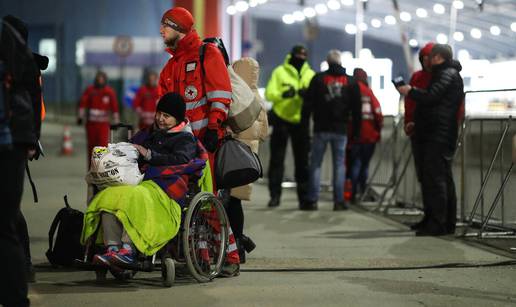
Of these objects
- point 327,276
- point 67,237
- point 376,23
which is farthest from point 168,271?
point 376,23

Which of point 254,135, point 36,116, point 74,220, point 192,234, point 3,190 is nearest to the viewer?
point 3,190

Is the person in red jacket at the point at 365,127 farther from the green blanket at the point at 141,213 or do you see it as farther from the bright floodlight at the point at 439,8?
the bright floodlight at the point at 439,8

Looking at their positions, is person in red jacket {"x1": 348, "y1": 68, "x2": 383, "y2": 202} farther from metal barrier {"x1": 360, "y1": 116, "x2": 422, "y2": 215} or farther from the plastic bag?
the plastic bag

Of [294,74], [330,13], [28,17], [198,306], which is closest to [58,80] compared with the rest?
[28,17]

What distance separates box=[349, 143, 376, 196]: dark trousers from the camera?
14555 mm

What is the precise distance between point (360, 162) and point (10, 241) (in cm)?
938

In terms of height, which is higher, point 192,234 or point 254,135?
point 254,135

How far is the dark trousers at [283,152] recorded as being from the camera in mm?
13836

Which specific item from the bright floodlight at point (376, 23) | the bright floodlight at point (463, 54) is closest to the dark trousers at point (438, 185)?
the bright floodlight at point (376, 23)

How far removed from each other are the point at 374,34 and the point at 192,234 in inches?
2780

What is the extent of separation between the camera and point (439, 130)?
10.7m

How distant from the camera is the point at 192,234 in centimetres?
738

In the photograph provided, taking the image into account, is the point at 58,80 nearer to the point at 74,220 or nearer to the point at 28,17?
the point at 28,17

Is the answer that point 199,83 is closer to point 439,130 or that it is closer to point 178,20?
point 178,20
